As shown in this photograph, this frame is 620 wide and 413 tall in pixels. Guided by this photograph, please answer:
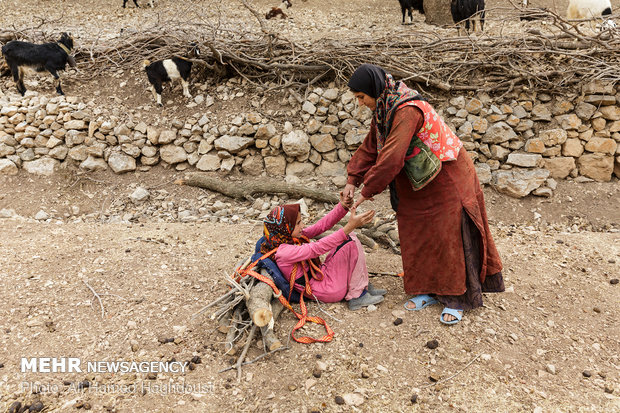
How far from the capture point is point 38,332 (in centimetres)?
242

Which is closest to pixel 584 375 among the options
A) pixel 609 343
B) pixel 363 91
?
pixel 609 343

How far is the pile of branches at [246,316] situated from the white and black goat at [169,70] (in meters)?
3.52

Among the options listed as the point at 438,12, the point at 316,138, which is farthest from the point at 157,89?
the point at 438,12

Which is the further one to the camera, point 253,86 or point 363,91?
point 253,86

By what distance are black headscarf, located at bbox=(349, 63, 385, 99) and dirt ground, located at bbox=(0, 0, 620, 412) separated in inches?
50.3

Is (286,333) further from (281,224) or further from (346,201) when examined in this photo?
(346,201)

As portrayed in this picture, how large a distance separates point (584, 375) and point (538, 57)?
13.1ft

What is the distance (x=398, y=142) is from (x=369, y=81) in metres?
0.34

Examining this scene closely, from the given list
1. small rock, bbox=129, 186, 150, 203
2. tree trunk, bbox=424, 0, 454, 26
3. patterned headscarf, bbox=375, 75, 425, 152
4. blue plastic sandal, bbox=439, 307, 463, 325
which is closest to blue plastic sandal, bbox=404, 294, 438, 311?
blue plastic sandal, bbox=439, 307, 463, 325

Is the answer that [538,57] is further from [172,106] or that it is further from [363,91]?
[172,106]

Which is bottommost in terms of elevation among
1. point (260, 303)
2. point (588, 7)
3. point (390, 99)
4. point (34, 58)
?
point (260, 303)

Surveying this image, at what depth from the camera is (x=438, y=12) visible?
23.9ft

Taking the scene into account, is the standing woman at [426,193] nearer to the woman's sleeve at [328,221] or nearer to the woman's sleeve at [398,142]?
the woman's sleeve at [398,142]

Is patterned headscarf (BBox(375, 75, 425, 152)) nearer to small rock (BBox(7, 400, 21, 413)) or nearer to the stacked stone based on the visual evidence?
small rock (BBox(7, 400, 21, 413))
